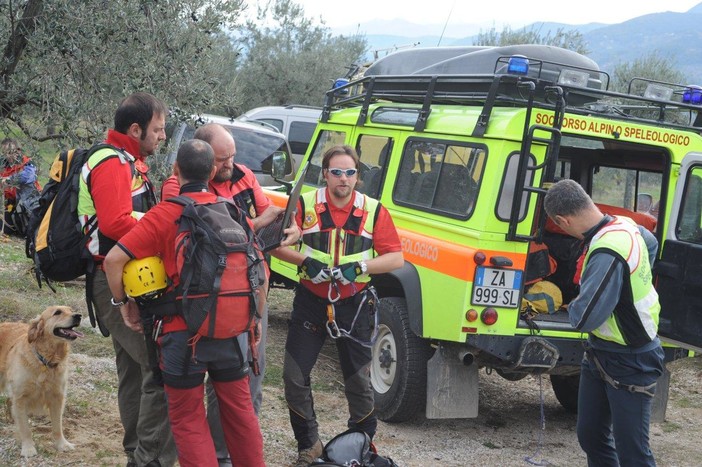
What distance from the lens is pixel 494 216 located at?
542 cm

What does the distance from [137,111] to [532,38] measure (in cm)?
1909

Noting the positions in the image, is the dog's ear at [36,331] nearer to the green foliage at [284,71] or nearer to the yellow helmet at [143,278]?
the yellow helmet at [143,278]

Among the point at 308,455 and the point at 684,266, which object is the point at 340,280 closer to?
the point at 308,455

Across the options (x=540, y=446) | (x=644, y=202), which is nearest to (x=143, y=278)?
(x=540, y=446)

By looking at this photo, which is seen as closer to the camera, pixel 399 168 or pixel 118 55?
pixel 118 55

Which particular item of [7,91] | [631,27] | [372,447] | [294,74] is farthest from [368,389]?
[631,27]

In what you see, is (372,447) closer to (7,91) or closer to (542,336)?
(542,336)

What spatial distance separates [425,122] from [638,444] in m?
3.05

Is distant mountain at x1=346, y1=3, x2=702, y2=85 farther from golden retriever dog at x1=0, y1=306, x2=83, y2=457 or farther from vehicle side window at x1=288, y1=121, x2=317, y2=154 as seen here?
golden retriever dog at x1=0, y1=306, x2=83, y2=457

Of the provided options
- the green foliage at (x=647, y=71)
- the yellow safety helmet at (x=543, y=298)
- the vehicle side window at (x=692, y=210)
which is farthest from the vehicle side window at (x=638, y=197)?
the green foliage at (x=647, y=71)

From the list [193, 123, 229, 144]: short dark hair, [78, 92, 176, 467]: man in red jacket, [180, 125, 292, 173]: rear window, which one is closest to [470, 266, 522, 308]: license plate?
[193, 123, 229, 144]: short dark hair

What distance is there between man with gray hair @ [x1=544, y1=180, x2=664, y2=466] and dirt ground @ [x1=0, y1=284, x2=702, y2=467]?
5.19 feet

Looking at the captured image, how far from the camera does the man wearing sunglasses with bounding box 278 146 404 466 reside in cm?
476

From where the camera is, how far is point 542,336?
5566mm
